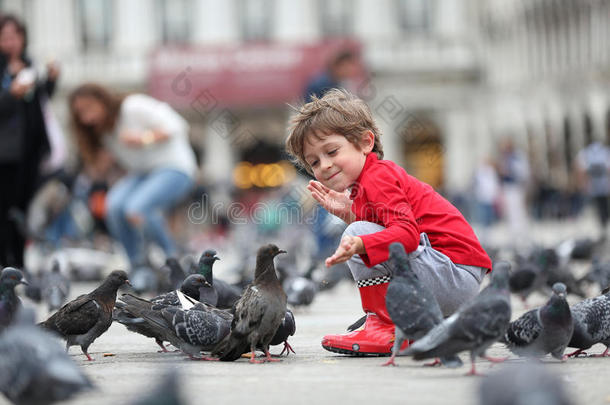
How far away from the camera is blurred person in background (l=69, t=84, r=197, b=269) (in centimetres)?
1021

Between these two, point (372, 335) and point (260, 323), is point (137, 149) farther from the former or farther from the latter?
point (260, 323)

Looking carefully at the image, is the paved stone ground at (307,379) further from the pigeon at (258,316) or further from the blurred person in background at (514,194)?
the blurred person in background at (514,194)

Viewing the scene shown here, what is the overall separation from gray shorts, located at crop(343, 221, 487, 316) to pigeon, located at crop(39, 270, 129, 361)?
121 cm

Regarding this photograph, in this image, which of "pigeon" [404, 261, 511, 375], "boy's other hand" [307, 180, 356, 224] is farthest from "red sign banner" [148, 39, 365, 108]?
"pigeon" [404, 261, 511, 375]

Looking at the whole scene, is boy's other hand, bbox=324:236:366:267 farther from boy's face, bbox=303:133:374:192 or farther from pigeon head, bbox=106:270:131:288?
pigeon head, bbox=106:270:131:288

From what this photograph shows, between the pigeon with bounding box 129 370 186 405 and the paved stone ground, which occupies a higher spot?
the pigeon with bounding box 129 370 186 405

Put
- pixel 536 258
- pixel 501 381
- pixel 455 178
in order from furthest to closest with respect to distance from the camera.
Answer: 1. pixel 455 178
2. pixel 536 258
3. pixel 501 381

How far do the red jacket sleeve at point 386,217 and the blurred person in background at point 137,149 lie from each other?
513 centimetres

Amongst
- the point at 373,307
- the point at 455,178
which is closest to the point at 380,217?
the point at 373,307

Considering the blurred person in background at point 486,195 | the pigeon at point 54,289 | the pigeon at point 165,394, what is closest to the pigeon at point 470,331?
the pigeon at point 165,394

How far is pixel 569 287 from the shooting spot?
28.4 ft

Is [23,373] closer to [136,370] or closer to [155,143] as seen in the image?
[136,370]

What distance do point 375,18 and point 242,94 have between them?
686 cm

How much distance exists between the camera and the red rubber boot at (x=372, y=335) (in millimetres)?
5320
